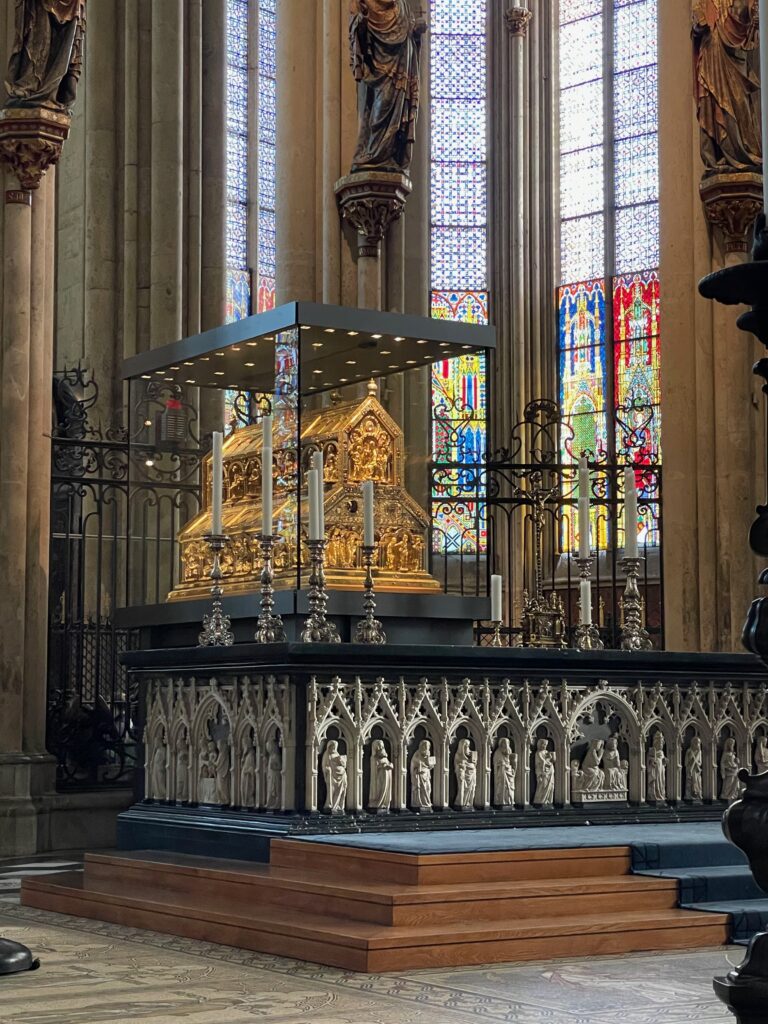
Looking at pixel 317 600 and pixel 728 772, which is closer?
pixel 317 600

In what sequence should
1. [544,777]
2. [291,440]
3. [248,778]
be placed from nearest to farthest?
[248,778] < [544,777] < [291,440]

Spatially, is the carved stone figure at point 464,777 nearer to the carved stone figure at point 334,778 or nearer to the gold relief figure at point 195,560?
the carved stone figure at point 334,778

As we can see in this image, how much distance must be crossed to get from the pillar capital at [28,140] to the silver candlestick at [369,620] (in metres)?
5.27

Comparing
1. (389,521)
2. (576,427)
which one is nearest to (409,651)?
(389,521)

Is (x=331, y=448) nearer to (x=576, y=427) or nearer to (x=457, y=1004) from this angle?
(x=457, y=1004)

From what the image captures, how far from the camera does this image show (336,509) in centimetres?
1102

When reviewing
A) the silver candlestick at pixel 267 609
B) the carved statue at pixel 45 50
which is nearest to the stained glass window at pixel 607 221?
the carved statue at pixel 45 50

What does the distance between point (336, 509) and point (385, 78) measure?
21.6 feet

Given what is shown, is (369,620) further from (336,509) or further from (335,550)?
(336,509)

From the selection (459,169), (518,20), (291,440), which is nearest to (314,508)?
(291,440)

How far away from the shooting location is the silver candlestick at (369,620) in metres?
10.1

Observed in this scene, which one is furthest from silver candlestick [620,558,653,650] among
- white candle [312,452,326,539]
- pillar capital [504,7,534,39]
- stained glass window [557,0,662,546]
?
pillar capital [504,7,534,39]

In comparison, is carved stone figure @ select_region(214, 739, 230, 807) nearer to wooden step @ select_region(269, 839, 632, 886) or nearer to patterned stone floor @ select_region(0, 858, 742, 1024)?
wooden step @ select_region(269, 839, 632, 886)

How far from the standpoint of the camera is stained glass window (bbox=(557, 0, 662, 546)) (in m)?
26.0
